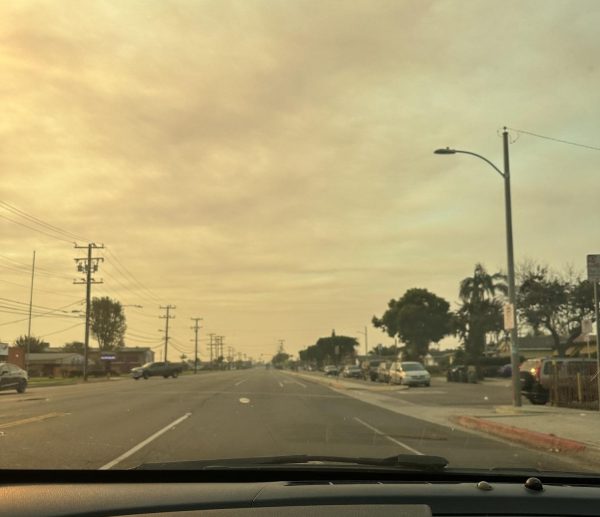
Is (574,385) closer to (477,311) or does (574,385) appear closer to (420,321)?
(477,311)

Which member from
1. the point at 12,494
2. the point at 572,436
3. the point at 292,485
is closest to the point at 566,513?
the point at 292,485

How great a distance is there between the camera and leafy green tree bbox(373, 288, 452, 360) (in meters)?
96.2

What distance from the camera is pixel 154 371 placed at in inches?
2628

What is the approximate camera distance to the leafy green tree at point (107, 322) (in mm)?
128750

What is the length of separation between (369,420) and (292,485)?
13533mm

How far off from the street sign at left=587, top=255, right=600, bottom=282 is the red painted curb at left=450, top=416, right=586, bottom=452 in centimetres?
441

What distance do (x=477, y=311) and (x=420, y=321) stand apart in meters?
24.9

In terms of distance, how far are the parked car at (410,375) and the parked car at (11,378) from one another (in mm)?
23371

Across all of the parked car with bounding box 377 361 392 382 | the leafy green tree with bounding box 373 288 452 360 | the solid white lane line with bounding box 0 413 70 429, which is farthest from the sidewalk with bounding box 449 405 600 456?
the leafy green tree with bounding box 373 288 452 360

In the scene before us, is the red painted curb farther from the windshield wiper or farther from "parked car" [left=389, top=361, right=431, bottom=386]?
"parked car" [left=389, top=361, right=431, bottom=386]

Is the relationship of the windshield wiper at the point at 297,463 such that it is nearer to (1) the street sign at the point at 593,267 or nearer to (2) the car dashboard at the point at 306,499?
(2) the car dashboard at the point at 306,499

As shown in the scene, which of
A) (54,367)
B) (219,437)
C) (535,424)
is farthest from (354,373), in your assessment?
(219,437)

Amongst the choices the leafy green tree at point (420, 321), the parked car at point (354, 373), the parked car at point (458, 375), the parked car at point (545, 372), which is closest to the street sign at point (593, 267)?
the parked car at point (545, 372)

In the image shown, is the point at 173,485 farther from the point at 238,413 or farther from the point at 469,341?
the point at 469,341
